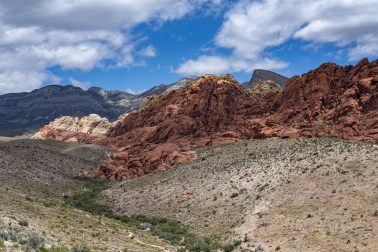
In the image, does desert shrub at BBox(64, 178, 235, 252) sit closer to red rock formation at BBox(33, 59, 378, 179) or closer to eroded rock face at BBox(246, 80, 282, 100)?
red rock formation at BBox(33, 59, 378, 179)

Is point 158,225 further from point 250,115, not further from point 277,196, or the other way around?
point 250,115


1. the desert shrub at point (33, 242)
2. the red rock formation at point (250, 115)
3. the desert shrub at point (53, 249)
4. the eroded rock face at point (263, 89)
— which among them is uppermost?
the eroded rock face at point (263, 89)

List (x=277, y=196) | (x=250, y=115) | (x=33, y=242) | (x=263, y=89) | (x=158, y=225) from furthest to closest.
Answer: (x=263, y=89)
(x=250, y=115)
(x=158, y=225)
(x=277, y=196)
(x=33, y=242)

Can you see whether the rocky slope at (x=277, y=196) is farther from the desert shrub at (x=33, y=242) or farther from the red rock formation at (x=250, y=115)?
the desert shrub at (x=33, y=242)

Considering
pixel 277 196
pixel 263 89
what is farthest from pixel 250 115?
pixel 277 196

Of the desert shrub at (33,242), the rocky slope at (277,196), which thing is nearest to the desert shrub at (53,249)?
the desert shrub at (33,242)

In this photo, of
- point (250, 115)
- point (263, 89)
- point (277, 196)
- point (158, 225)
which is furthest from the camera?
point (263, 89)

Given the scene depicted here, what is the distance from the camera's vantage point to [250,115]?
107m

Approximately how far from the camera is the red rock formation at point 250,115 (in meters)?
79.1

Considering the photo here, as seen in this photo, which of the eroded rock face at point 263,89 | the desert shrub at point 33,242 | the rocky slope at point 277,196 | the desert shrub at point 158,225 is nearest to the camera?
the desert shrub at point 33,242

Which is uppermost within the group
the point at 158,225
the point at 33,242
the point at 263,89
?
the point at 263,89

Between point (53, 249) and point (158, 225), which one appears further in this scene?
point (158, 225)

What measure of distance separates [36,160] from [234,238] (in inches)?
2578

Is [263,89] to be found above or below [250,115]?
above
